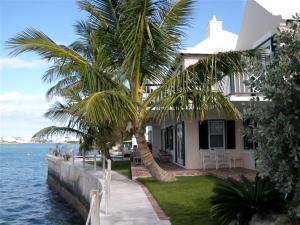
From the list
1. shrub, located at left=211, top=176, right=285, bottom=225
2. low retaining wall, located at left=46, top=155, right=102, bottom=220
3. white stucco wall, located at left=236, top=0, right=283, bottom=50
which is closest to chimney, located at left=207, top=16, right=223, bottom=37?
white stucco wall, located at left=236, top=0, right=283, bottom=50

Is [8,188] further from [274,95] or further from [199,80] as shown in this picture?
[274,95]

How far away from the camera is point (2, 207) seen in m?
21.1

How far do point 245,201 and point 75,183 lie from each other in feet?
46.6

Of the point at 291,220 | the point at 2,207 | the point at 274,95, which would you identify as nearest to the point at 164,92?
the point at 291,220

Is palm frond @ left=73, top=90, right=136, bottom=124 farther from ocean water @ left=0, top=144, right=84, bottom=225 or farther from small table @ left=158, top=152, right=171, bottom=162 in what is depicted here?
small table @ left=158, top=152, right=171, bottom=162

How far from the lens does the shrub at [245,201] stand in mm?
7249

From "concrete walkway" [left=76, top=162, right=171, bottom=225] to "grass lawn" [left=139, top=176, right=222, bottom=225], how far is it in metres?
0.36

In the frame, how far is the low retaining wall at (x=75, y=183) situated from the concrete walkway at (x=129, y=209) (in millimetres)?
1180

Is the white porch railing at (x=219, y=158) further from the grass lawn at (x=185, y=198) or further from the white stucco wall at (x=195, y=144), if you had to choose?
the grass lawn at (x=185, y=198)

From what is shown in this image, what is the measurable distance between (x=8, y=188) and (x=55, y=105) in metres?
10.7

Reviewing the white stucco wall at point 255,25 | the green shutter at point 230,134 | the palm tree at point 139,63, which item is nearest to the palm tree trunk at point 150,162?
the palm tree at point 139,63

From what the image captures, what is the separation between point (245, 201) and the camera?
7535 mm

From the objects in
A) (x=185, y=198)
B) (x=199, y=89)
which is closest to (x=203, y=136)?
(x=199, y=89)

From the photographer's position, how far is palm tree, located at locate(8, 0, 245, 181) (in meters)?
12.8
